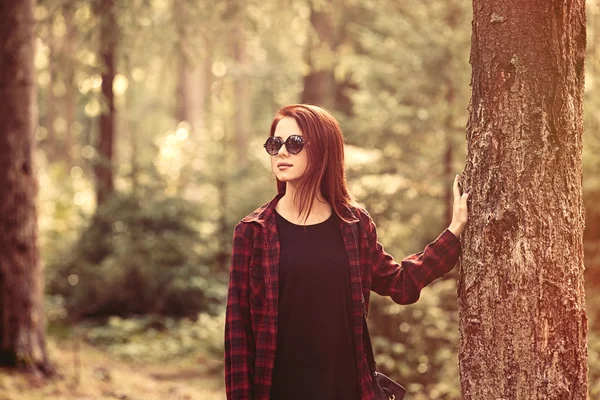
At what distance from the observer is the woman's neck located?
3447 millimetres

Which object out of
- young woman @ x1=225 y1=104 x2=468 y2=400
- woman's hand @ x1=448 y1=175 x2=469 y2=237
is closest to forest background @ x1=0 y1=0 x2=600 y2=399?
young woman @ x1=225 y1=104 x2=468 y2=400

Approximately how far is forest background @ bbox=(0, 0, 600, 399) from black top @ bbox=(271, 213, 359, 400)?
168 inches

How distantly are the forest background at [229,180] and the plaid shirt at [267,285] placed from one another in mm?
4183

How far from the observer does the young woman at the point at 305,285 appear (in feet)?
10.7

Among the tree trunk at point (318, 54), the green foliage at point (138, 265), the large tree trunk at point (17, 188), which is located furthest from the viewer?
the tree trunk at point (318, 54)

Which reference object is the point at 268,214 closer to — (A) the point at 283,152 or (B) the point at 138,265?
(A) the point at 283,152

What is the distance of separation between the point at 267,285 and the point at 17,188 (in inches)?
197

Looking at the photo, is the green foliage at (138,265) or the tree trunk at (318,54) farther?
the tree trunk at (318,54)

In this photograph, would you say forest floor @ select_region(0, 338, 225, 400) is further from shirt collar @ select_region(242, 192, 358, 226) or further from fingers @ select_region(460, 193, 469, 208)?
fingers @ select_region(460, 193, 469, 208)

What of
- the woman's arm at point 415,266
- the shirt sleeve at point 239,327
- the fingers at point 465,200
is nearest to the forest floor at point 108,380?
the shirt sleeve at point 239,327

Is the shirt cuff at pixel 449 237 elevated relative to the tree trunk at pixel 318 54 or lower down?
lower down

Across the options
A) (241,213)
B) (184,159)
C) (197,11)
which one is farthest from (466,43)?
(184,159)

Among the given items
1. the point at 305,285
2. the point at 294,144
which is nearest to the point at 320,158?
the point at 294,144

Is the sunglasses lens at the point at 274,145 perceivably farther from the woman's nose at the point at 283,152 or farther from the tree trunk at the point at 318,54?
the tree trunk at the point at 318,54
